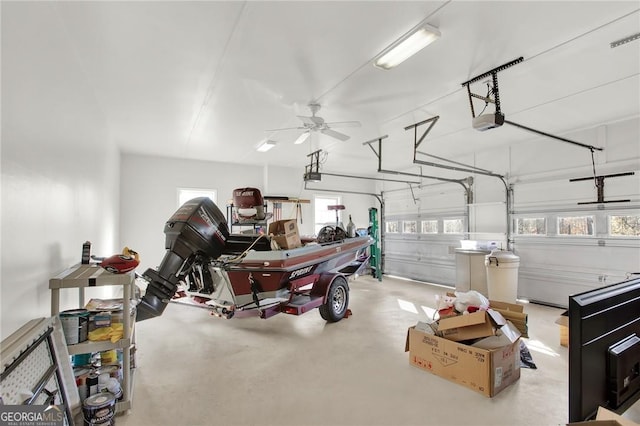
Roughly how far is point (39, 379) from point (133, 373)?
156 centimetres

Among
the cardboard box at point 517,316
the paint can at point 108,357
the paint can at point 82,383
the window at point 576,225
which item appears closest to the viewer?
the paint can at point 82,383

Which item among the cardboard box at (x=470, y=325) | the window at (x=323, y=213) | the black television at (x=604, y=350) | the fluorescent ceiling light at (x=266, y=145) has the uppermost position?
the fluorescent ceiling light at (x=266, y=145)

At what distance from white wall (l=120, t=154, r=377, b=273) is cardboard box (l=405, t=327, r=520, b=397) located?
5.74 m

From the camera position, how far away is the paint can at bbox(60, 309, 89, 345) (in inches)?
76.2

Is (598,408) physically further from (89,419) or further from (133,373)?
Result: (133,373)

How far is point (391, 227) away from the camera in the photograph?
883cm

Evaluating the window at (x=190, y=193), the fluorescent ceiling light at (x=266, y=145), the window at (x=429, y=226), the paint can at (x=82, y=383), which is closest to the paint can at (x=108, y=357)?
the paint can at (x=82, y=383)

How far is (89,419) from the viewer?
1.89m

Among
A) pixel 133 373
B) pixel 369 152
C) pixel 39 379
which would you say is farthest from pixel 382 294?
pixel 39 379

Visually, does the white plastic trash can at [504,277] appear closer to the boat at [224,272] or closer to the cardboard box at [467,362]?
the cardboard box at [467,362]


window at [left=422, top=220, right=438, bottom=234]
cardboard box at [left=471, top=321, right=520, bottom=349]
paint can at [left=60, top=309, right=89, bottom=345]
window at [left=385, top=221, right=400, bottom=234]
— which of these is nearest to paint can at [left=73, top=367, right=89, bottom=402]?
paint can at [left=60, top=309, right=89, bottom=345]

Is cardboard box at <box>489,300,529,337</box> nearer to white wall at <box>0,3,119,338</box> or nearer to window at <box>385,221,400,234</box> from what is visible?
white wall at <box>0,3,119,338</box>

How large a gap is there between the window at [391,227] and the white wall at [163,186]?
2.37m

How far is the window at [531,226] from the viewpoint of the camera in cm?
555
